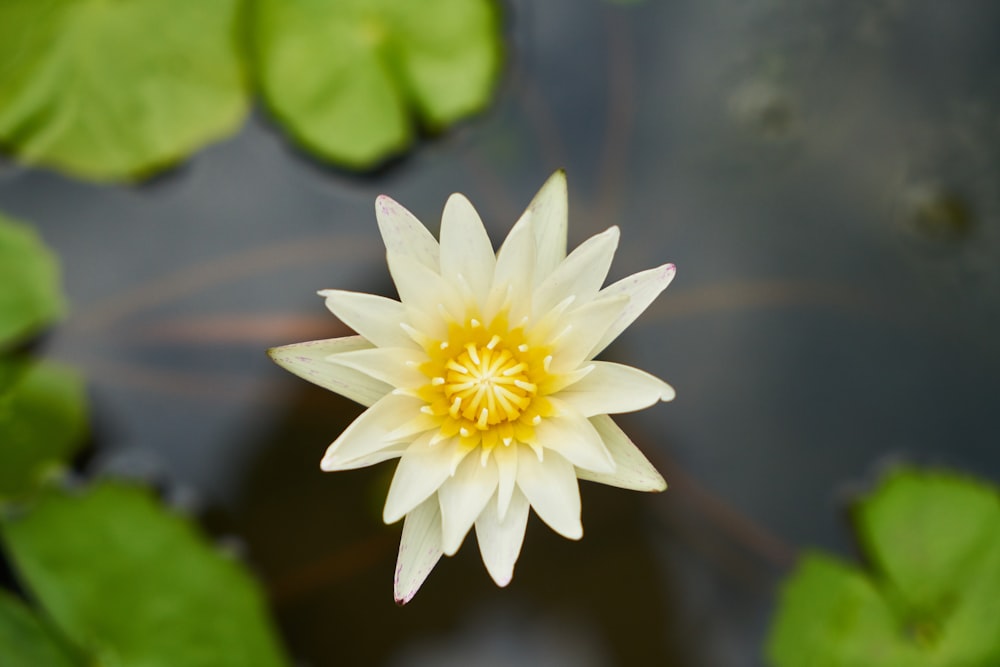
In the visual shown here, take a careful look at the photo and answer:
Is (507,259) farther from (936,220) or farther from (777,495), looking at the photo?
(936,220)

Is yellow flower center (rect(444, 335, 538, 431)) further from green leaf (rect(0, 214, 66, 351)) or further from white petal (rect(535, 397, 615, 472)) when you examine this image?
green leaf (rect(0, 214, 66, 351))

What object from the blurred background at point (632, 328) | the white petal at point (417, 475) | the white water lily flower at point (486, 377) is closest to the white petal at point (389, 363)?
the white water lily flower at point (486, 377)

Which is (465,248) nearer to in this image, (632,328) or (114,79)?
(632,328)

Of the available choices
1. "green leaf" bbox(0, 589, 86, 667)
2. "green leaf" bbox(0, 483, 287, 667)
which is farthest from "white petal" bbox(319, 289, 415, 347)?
"green leaf" bbox(0, 589, 86, 667)

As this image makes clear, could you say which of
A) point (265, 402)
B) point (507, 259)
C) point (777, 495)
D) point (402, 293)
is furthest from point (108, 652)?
point (777, 495)

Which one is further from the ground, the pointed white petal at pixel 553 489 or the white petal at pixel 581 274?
the white petal at pixel 581 274

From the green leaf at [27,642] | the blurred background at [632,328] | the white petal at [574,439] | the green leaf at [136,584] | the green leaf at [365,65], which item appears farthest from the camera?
the blurred background at [632,328]

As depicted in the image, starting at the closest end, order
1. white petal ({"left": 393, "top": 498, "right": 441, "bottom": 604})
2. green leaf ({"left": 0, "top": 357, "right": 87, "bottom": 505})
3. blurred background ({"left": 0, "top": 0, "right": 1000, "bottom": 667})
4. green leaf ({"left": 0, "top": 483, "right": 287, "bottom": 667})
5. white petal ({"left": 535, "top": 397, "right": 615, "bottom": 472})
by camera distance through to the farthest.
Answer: white petal ({"left": 535, "top": 397, "right": 615, "bottom": 472}) → white petal ({"left": 393, "top": 498, "right": 441, "bottom": 604}) → green leaf ({"left": 0, "top": 483, "right": 287, "bottom": 667}) → green leaf ({"left": 0, "top": 357, "right": 87, "bottom": 505}) → blurred background ({"left": 0, "top": 0, "right": 1000, "bottom": 667})

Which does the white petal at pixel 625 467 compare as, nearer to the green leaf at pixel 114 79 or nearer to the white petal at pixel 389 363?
the white petal at pixel 389 363

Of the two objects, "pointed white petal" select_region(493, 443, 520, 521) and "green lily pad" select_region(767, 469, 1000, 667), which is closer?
"pointed white petal" select_region(493, 443, 520, 521)
